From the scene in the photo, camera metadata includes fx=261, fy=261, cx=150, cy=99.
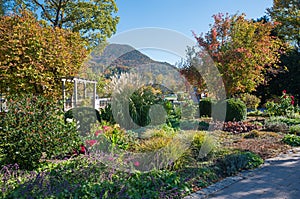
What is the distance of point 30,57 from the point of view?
24.2 ft

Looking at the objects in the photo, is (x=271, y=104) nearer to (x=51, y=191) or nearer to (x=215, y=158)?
(x=215, y=158)

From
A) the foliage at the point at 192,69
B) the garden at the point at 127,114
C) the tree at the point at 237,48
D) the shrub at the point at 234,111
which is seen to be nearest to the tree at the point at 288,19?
the garden at the point at 127,114

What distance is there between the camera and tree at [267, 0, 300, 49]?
51.5 ft

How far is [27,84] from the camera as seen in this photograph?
7562 mm

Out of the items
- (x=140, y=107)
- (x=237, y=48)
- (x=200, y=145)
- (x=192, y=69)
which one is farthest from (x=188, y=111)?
(x=200, y=145)

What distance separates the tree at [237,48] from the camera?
359 inches

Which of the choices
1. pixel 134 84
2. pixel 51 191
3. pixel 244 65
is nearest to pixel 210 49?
pixel 244 65

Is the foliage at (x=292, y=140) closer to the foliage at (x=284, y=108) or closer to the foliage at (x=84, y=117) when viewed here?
the foliage at (x=284, y=108)

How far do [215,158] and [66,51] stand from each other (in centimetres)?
603

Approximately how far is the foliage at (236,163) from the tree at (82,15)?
12.3 m

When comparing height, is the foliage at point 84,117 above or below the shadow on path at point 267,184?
above

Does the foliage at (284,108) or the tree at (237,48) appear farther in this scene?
the tree at (237,48)

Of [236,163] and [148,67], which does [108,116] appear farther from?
[236,163]

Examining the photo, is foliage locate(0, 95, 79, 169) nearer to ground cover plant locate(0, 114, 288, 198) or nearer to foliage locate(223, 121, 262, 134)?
ground cover plant locate(0, 114, 288, 198)
